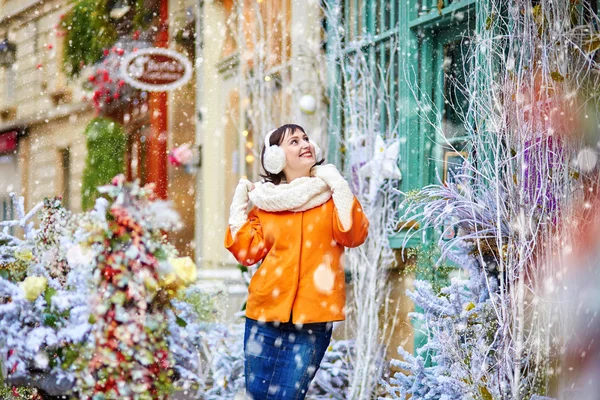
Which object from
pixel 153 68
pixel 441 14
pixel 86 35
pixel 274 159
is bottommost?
pixel 274 159

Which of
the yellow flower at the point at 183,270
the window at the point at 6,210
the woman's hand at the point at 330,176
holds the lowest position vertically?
the yellow flower at the point at 183,270

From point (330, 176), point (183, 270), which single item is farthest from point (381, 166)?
point (330, 176)

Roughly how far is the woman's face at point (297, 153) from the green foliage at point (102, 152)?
202 inches

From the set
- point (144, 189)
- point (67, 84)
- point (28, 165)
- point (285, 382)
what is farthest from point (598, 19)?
point (67, 84)

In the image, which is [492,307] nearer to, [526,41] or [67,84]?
[526,41]

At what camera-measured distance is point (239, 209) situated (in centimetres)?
338

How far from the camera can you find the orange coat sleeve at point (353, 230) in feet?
10.5

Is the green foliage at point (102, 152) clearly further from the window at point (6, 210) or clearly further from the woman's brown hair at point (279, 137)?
the woman's brown hair at point (279, 137)

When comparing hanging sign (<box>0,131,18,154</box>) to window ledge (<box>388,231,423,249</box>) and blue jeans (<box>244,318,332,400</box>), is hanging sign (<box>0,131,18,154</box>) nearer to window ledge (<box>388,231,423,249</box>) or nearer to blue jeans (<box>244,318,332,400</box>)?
window ledge (<box>388,231,423,249</box>)

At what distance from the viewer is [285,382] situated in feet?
10.5

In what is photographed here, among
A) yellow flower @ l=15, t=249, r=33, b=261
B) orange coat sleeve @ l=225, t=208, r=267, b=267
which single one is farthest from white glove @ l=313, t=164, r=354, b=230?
yellow flower @ l=15, t=249, r=33, b=261

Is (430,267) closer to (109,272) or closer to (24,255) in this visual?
(109,272)

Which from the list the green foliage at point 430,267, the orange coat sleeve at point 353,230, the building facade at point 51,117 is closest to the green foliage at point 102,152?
the building facade at point 51,117

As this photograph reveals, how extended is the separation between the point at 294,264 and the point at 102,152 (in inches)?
235
